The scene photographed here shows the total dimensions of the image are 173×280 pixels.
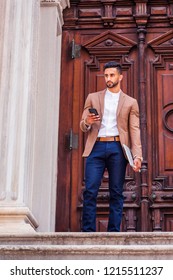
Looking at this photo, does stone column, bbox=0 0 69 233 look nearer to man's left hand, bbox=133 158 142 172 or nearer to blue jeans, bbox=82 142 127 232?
blue jeans, bbox=82 142 127 232

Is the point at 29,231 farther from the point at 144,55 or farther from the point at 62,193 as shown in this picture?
the point at 144,55

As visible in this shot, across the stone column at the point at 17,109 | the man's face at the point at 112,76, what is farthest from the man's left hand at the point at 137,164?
the stone column at the point at 17,109

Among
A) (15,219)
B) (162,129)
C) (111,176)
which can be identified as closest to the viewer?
(15,219)

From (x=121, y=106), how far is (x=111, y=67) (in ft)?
1.26

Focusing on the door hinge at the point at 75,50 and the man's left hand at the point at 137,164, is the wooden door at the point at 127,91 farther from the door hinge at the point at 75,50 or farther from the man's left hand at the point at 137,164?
the man's left hand at the point at 137,164

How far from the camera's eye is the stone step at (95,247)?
5801 millimetres

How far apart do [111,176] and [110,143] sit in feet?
1.02

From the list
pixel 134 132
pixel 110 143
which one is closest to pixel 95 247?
pixel 110 143

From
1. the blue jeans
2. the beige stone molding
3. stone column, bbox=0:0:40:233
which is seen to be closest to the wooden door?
the beige stone molding

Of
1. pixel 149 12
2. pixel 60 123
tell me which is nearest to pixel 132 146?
pixel 60 123

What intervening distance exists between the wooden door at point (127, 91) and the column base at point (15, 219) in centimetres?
142

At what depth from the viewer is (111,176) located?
7.31 metres

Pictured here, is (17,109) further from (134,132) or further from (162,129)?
(162,129)

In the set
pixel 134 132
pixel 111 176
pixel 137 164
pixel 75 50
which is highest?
pixel 75 50
